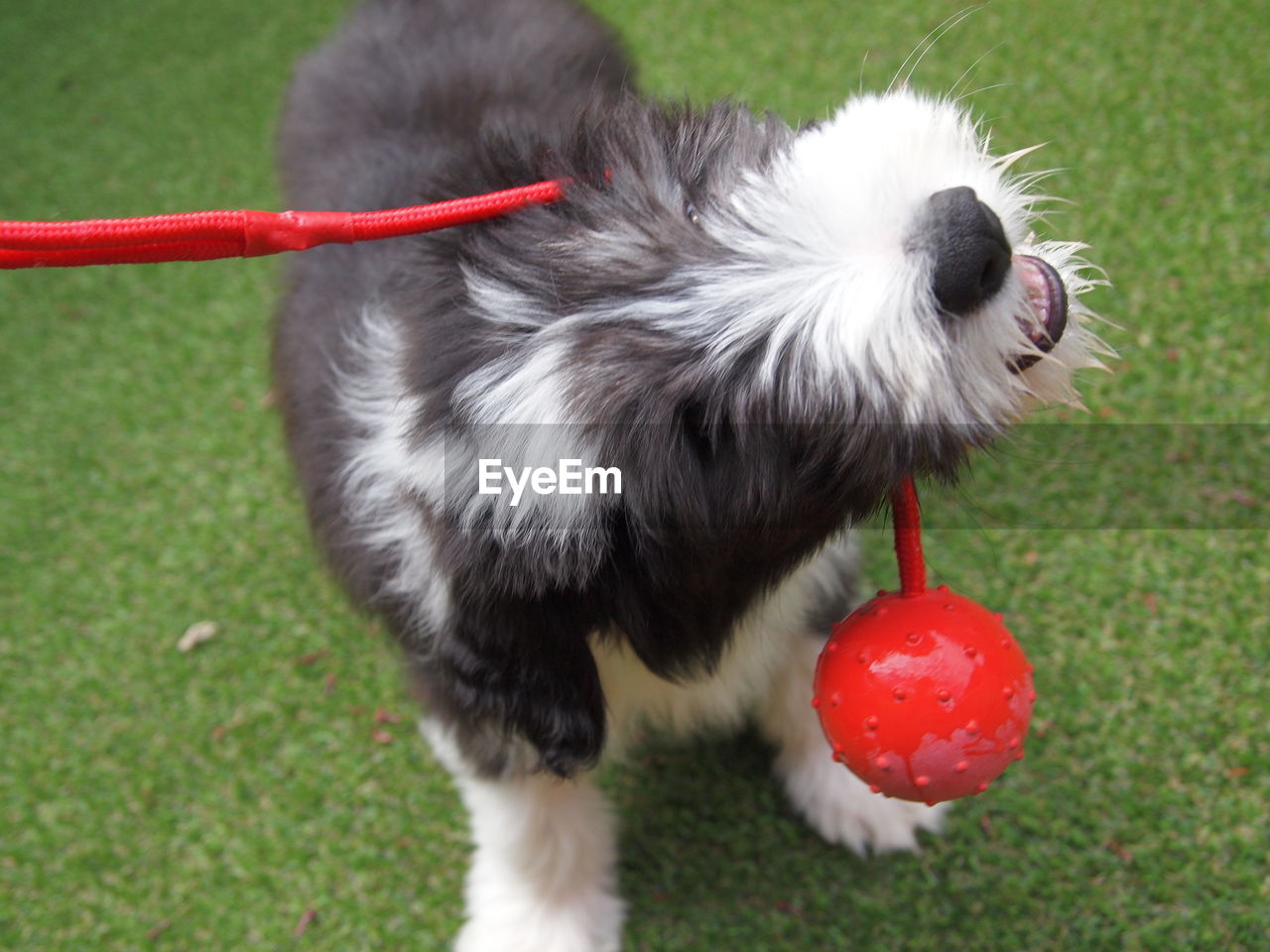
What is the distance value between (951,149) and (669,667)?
2.41 ft

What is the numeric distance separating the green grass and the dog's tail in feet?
2.14

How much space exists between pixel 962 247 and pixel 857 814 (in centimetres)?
120

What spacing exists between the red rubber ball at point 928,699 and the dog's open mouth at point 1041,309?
0.33m

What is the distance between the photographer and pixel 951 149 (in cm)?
106

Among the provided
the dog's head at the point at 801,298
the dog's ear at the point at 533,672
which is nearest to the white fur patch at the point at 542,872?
the dog's ear at the point at 533,672

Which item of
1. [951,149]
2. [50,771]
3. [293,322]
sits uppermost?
[951,149]

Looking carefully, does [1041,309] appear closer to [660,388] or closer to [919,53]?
[660,388]

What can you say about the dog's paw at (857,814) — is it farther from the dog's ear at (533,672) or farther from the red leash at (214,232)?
the red leash at (214,232)

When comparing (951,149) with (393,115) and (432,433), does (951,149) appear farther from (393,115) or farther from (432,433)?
Answer: (393,115)

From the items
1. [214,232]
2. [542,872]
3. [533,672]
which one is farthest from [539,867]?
[214,232]

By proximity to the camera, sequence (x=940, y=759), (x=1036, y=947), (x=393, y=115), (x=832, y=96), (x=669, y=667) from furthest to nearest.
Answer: (x=832, y=96) < (x=393, y=115) < (x=1036, y=947) < (x=669, y=667) < (x=940, y=759)

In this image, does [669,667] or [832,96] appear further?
[832,96]

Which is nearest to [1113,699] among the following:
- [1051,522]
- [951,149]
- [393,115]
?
[1051,522]

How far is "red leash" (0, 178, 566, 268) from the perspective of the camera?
3.25 feet
